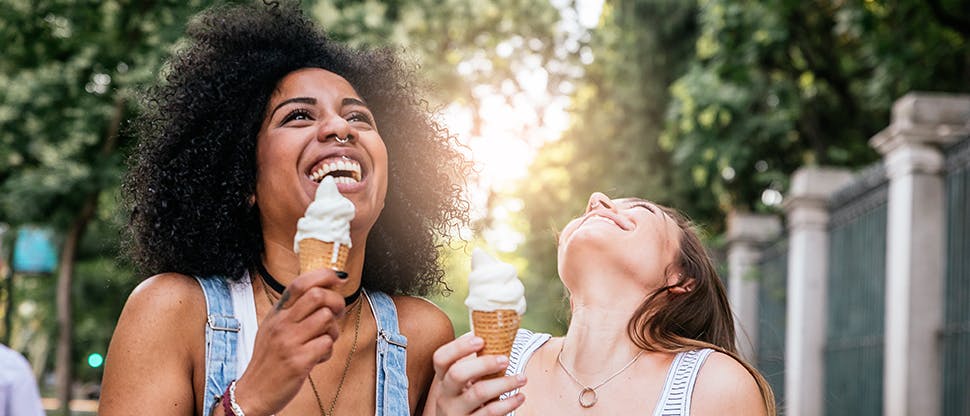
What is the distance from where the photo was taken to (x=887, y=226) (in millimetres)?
9398

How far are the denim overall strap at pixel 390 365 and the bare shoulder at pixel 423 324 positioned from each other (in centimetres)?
6

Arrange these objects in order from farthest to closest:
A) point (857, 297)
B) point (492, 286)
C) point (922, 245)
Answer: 1. point (857, 297)
2. point (922, 245)
3. point (492, 286)

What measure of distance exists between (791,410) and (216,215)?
10.5 metres

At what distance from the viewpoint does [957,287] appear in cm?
786

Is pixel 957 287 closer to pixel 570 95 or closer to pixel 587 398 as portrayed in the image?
pixel 587 398

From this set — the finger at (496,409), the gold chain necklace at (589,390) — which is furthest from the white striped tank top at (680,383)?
the finger at (496,409)

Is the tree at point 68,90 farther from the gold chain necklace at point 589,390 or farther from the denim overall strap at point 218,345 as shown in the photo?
the denim overall strap at point 218,345

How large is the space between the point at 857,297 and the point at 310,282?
9175mm

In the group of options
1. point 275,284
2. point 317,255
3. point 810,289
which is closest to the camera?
point 317,255

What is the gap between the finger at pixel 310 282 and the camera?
87.1 inches

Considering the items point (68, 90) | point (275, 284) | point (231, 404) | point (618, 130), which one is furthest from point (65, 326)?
point (231, 404)

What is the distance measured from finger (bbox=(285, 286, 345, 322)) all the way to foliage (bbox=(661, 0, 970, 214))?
32.4ft

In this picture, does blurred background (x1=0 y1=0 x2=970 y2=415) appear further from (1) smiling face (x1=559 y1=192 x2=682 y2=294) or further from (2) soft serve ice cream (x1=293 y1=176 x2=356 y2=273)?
(2) soft serve ice cream (x1=293 y1=176 x2=356 y2=273)

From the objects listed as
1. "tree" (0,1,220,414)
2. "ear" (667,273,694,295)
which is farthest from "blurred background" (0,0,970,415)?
"ear" (667,273,694,295)
